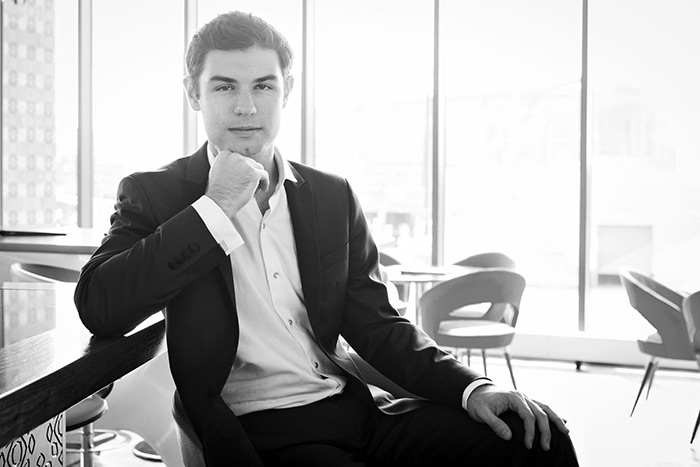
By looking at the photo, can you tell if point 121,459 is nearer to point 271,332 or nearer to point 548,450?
point 271,332

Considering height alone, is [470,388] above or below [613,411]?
above

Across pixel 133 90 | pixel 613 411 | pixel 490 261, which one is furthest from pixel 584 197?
pixel 133 90

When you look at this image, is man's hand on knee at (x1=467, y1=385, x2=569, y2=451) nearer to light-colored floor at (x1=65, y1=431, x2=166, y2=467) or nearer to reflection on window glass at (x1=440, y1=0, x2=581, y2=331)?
light-colored floor at (x1=65, y1=431, x2=166, y2=467)

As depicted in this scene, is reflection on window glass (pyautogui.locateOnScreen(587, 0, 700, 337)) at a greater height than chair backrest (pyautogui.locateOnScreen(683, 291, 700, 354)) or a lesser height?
greater

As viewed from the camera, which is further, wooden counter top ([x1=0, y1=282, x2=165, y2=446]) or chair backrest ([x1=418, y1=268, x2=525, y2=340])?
chair backrest ([x1=418, y1=268, x2=525, y2=340])

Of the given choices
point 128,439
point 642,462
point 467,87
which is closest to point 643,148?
point 467,87

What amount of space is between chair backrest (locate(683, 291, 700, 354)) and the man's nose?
135 inches

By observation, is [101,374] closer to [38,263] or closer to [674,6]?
[38,263]

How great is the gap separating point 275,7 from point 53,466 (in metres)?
6.58

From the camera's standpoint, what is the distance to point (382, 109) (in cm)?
732

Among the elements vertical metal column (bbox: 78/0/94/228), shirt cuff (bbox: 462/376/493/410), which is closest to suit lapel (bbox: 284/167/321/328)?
shirt cuff (bbox: 462/376/493/410)

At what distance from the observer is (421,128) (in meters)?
7.15

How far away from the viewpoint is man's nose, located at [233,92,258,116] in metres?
1.69

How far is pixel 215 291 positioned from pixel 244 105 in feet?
1.36
